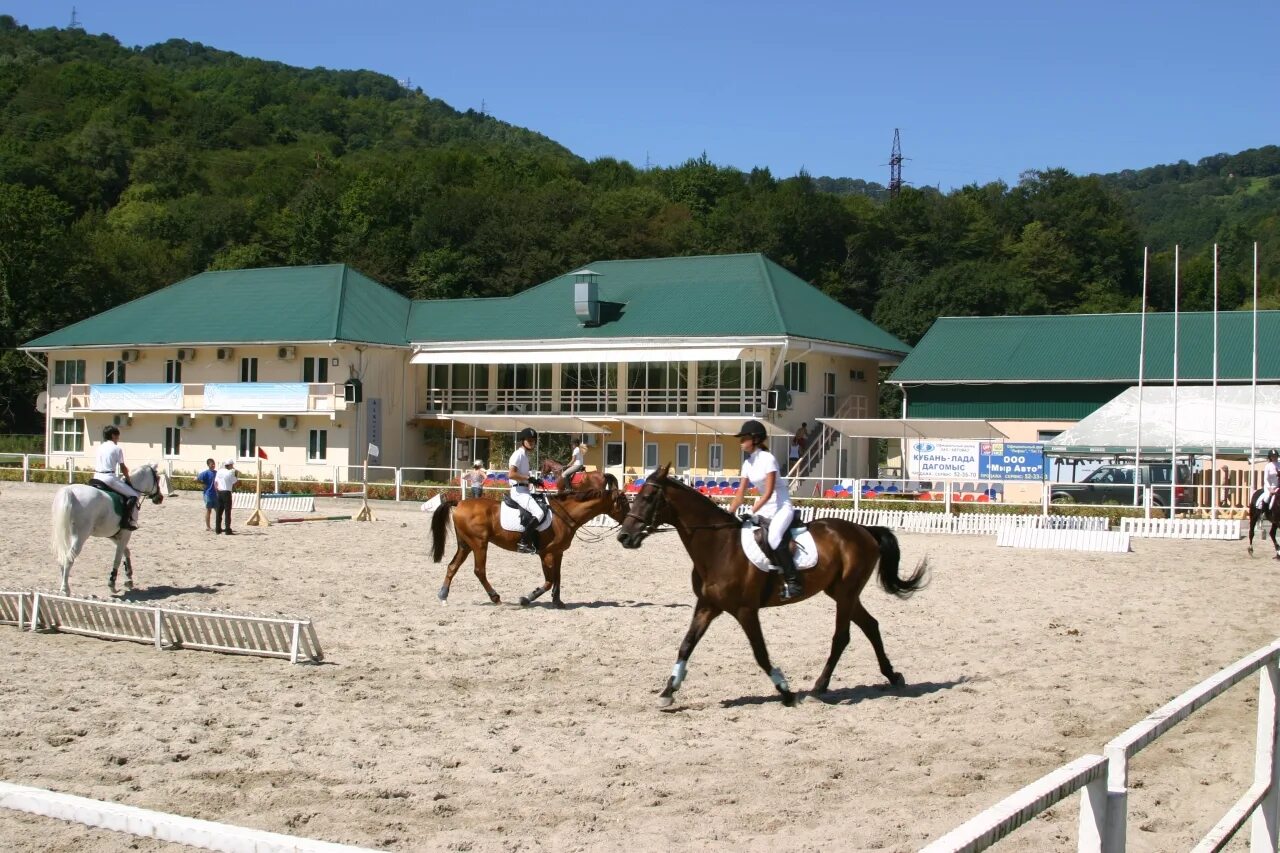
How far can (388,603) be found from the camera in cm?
1700

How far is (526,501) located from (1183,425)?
1054 inches

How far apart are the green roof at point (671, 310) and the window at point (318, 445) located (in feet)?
17.7

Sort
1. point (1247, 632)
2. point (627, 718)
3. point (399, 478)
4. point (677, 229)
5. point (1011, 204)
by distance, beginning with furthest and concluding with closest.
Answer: point (1011, 204) < point (677, 229) < point (399, 478) < point (1247, 632) < point (627, 718)

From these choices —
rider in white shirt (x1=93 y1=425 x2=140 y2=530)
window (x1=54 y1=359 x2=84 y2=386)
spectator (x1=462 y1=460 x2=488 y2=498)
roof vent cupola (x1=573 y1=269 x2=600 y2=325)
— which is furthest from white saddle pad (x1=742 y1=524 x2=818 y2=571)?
window (x1=54 y1=359 x2=84 y2=386)

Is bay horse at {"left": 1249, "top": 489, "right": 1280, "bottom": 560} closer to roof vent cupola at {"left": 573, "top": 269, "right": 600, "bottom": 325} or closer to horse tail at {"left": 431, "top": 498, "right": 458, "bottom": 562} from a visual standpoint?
horse tail at {"left": 431, "top": 498, "right": 458, "bottom": 562}

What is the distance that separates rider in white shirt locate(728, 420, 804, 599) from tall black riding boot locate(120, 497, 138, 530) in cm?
940

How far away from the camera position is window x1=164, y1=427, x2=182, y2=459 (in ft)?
170

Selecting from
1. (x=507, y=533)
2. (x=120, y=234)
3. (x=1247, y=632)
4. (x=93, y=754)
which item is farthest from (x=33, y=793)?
(x=120, y=234)

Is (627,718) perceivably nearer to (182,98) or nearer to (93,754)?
(93,754)

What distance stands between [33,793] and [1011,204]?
94566 mm

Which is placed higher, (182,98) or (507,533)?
(182,98)

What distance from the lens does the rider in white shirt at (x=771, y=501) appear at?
1076cm

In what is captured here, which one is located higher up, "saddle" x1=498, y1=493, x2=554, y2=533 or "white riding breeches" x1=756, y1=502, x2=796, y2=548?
"white riding breeches" x1=756, y1=502, x2=796, y2=548

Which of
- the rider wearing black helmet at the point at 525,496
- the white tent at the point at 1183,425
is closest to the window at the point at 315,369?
the white tent at the point at 1183,425
